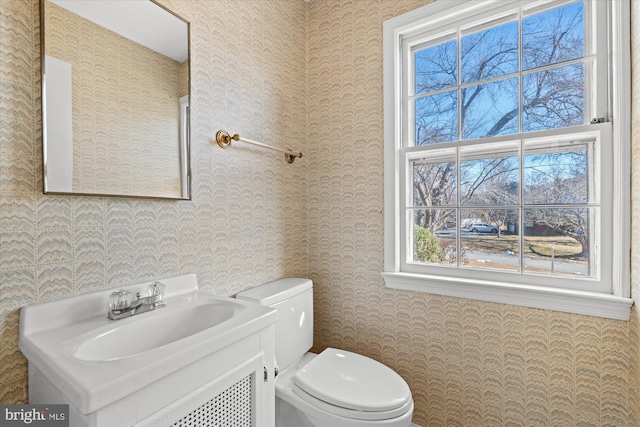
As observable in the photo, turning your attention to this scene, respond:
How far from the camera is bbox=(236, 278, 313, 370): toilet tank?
137 cm

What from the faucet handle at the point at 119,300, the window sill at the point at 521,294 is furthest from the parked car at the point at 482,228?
the faucet handle at the point at 119,300

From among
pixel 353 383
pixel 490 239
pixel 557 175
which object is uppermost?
pixel 557 175

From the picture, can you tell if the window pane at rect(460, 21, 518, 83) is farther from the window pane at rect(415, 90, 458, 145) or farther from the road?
the road

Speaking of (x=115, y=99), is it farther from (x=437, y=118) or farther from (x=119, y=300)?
(x=437, y=118)

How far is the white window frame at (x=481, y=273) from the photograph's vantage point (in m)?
1.10

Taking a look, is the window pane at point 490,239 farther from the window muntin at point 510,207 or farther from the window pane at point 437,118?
the window pane at point 437,118

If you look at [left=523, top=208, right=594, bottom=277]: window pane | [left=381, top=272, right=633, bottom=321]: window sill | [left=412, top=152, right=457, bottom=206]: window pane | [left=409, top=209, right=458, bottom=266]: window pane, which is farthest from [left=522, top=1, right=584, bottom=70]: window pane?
[left=381, top=272, right=633, bottom=321]: window sill

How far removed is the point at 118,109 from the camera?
1.02 m

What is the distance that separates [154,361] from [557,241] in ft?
4.88

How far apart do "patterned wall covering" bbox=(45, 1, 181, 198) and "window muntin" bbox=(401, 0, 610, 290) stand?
1.12 meters

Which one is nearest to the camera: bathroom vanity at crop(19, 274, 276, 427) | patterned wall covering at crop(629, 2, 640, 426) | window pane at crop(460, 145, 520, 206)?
bathroom vanity at crop(19, 274, 276, 427)

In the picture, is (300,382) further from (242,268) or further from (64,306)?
(64,306)

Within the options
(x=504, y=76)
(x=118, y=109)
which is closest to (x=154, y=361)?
(x=118, y=109)

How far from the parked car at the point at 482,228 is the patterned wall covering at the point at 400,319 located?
1.09ft
